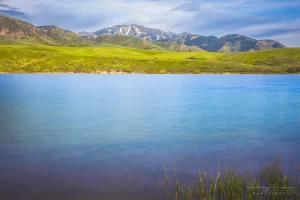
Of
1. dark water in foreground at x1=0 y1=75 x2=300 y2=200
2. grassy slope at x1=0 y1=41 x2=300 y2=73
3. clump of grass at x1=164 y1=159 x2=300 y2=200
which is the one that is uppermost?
grassy slope at x1=0 y1=41 x2=300 y2=73

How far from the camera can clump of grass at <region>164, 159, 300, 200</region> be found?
995cm

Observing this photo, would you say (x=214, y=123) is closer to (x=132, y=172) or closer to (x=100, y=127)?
(x=100, y=127)

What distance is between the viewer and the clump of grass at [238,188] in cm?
995

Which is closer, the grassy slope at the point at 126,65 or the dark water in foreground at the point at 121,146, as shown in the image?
the dark water in foreground at the point at 121,146

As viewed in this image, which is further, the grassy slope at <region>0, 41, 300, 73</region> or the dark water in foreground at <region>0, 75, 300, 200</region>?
the grassy slope at <region>0, 41, 300, 73</region>

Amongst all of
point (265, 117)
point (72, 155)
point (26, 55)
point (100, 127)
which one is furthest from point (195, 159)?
point (26, 55)

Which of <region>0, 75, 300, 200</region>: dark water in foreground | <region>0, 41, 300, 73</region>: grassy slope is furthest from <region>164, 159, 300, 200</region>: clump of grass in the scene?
<region>0, 41, 300, 73</region>: grassy slope

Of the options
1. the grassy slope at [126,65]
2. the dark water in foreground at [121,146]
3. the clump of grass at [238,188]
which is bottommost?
the dark water in foreground at [121,146]

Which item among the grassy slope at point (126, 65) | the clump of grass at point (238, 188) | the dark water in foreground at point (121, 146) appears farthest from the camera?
the grassy slope at point (126, 65)

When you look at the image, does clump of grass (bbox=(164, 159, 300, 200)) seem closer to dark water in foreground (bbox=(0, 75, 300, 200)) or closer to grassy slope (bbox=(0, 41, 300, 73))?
dark water in foreground (bbox=(0, 75, 300, 200))

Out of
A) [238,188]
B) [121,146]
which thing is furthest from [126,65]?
[238,188]

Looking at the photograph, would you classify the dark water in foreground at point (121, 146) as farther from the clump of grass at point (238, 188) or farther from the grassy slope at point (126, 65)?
the grassy slope at point (126, 65)

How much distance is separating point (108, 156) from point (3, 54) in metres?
145

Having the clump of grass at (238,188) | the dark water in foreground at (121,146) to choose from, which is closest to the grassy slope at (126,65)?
the dark water in foreground at (121,146)
